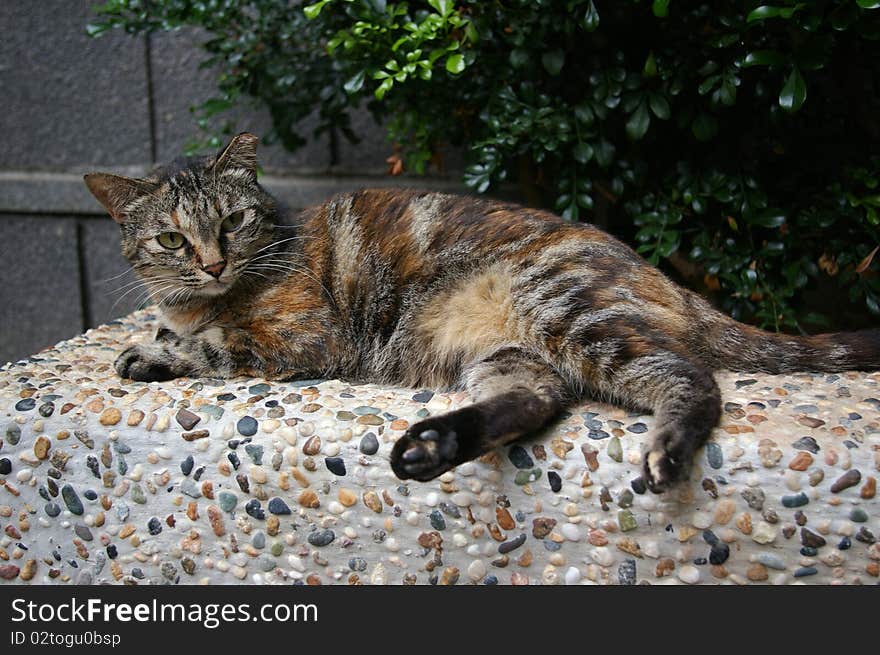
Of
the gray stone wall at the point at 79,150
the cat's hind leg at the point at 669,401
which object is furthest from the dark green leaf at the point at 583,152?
the gray stone wall at the point at 79,150

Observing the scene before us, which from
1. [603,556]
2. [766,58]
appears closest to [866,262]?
[766,58]

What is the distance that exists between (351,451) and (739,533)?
802 mm

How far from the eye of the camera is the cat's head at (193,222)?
78.9 inches

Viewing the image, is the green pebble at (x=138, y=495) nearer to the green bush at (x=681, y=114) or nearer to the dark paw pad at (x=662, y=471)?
the dark paw pad at (x=662, y=471)

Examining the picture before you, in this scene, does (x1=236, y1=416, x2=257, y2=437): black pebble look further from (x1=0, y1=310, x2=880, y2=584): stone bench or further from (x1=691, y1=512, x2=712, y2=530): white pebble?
(x1=691, y1=512, x2=712, y2=530): white pebble

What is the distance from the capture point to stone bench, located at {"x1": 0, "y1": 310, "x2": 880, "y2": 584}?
4.80 ft

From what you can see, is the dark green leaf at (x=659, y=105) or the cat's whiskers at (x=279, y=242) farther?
the dark green leaf at (x=659, y=105)

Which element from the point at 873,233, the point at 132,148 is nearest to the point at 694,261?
the point at 873,233

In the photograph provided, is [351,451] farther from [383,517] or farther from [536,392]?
[536,392]

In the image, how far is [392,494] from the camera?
1.61 metres

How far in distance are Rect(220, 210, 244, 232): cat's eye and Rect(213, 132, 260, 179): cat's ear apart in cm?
14

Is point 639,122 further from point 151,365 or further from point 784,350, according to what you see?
point 151,365
